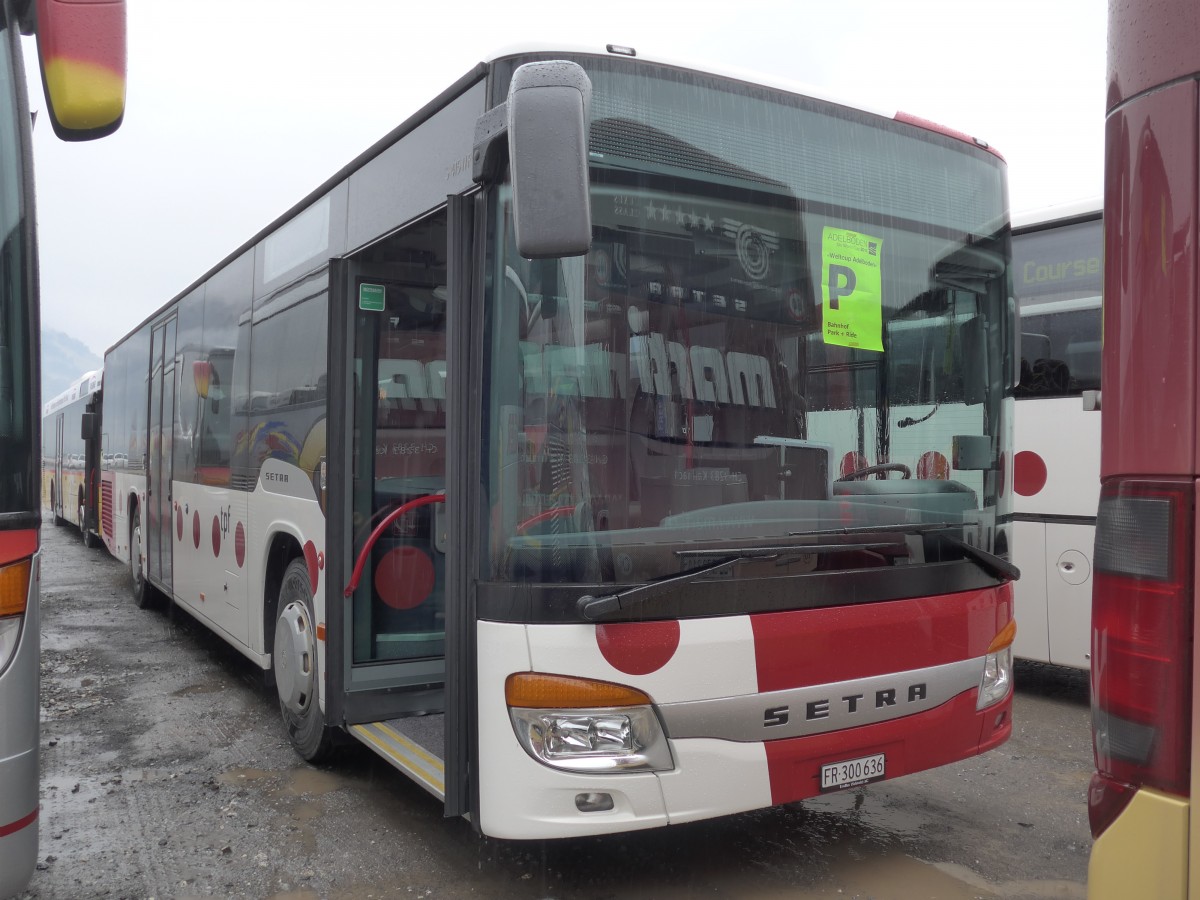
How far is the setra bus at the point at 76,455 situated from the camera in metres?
15.3

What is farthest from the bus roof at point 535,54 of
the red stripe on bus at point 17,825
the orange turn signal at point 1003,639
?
the red stripe on bus at point 17,825

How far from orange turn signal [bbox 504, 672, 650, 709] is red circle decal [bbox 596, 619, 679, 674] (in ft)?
0.23

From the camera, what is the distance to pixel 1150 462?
1.82m

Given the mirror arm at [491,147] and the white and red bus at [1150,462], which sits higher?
the mirror arm at [491,147]

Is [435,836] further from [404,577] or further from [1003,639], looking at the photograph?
[1003,639]

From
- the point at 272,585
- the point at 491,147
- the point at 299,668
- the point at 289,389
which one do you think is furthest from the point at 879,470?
the point at 272,585

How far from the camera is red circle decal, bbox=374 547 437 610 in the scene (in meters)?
4.88

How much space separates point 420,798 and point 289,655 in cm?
103

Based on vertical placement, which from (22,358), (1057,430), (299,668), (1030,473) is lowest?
(299,668)

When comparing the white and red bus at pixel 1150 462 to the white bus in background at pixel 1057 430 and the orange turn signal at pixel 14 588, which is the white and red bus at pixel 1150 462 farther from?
the white bus in background at pixel 1057 430

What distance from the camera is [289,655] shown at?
507 cm

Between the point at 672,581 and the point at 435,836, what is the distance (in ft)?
6.20

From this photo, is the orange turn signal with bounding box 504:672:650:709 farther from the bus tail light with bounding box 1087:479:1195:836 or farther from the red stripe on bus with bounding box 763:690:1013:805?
the bus tail light with bounding box 1087:479:1195:836

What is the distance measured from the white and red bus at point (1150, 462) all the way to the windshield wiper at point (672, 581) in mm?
1293
